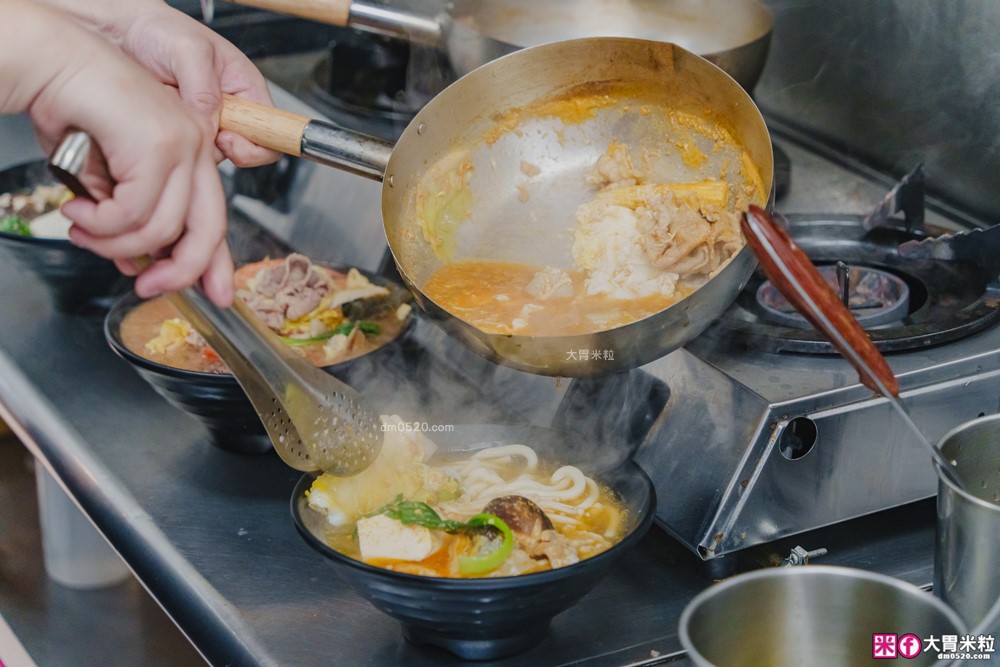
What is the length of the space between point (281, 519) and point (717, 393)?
0.76 metres

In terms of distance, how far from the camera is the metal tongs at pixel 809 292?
1.10 m

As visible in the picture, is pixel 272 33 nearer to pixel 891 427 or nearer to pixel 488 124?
pixel 488 124

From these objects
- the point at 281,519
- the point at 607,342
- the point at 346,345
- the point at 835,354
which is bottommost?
the point at 281,519

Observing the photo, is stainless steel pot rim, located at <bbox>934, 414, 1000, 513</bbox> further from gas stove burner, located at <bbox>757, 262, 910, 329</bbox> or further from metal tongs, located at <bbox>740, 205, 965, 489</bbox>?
gas stove burner, located at <bbox>757, 262, 910, 329</bbox>

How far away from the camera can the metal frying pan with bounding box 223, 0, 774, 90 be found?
1967 millimetres

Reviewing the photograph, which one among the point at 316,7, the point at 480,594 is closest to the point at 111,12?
the point at 316,7

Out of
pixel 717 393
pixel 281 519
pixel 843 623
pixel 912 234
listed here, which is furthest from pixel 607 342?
pixel 912 234

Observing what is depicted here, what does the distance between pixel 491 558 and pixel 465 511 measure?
7.2 inches

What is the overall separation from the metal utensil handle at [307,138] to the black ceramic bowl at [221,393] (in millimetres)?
412

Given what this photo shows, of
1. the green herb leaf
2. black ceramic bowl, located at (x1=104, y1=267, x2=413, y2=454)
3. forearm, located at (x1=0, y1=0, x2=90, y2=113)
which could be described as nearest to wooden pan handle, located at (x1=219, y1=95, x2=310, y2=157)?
black ceramic bowl, located at (x1=104, y1=267, x2=413, y2=454)

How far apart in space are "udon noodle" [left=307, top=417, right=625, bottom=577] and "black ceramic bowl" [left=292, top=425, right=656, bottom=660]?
1.7 inches

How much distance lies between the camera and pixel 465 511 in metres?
1.49

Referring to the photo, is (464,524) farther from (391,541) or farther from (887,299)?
(887,299)

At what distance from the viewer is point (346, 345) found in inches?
80.2
